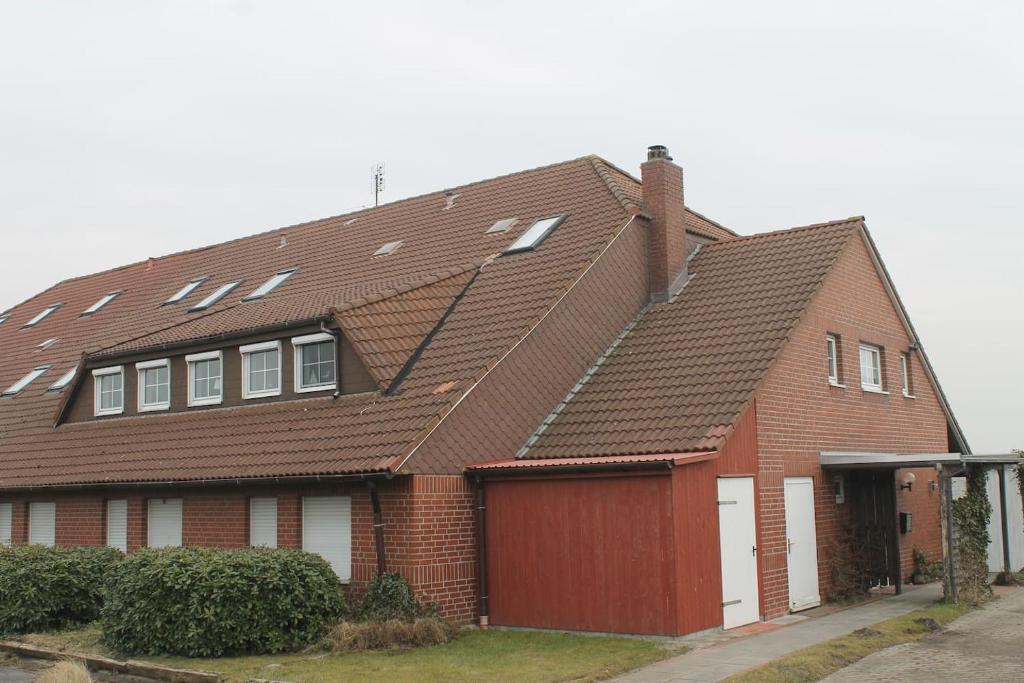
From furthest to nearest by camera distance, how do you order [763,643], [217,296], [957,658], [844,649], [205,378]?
[217,296] → [205,378] → [763,643] → [844,649] → [957,658]

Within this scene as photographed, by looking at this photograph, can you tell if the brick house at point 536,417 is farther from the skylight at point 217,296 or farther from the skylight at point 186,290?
the skylight at point 186,290

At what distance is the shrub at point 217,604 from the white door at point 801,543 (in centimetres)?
751

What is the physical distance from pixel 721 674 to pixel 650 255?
35.5ft

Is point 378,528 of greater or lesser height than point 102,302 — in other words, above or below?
below

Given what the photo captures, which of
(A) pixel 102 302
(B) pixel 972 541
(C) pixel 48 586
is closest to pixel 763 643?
(B) pixel 972 541

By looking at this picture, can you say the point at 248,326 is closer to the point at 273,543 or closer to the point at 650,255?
the point at 273,543

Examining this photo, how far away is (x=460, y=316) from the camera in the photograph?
19.7 m

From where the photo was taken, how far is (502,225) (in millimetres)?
23234

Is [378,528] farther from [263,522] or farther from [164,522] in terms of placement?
[164,522]

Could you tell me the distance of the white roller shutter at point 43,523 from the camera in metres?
22.7

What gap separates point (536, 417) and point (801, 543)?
488 centimetres

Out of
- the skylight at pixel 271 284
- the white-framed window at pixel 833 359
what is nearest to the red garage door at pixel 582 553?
the white-framed window at pixel 833 359

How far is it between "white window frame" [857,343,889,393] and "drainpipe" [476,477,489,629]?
343 inches

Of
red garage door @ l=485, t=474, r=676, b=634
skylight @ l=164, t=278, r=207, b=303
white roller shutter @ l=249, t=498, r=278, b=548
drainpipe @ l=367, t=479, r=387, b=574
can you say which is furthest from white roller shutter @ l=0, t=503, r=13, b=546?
red garage door @ l=485, t=474, r=676, b=634
